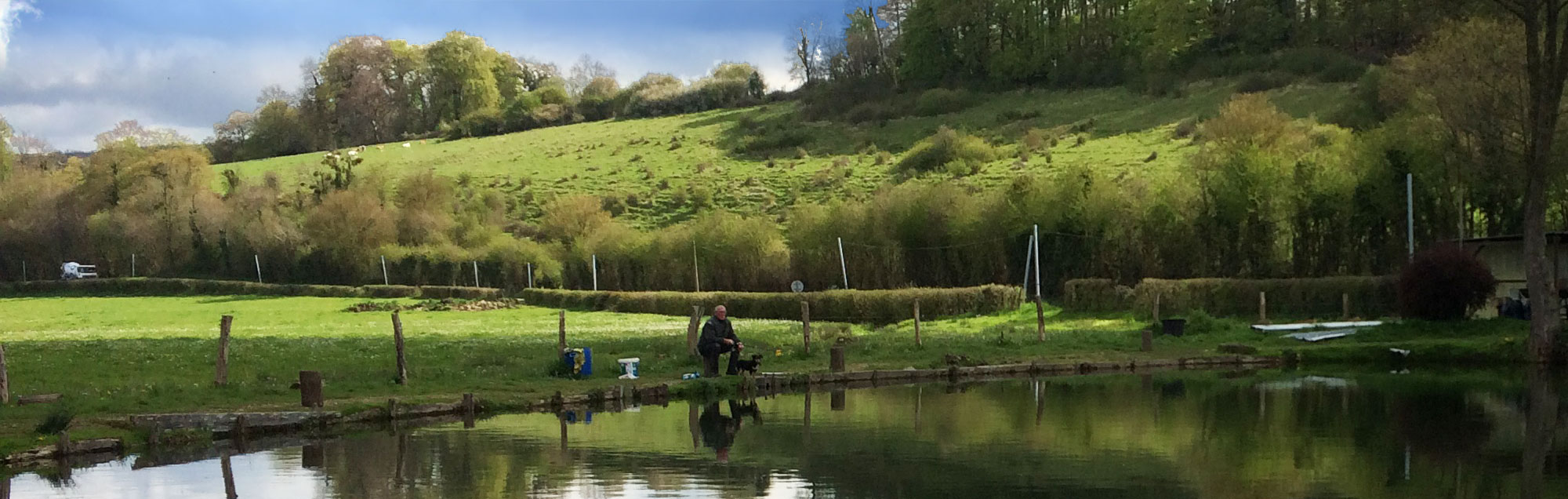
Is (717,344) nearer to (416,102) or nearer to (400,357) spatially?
(400,357)

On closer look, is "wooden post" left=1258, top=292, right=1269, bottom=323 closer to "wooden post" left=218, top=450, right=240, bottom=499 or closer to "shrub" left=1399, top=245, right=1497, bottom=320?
"shrub" left=1399, top=245, right=1497, bottom=320

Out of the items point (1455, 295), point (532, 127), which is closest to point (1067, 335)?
point (1455, 295)

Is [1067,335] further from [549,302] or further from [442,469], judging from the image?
[549,302]

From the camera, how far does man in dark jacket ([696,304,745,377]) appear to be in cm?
2344

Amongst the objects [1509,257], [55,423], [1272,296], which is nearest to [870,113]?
[1272,296]

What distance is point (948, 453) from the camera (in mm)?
15680

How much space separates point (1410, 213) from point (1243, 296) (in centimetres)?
485

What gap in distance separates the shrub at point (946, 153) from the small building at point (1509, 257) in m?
33.8

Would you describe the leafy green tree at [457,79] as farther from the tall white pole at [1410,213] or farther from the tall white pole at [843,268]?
the tall white pole at [1410,213]

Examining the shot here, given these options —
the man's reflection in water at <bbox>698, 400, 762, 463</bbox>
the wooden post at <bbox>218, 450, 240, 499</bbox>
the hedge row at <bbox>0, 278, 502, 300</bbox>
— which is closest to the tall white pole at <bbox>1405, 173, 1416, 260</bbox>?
the man's reflection in water at <bbox>698, 400, 762, 463</bbox>

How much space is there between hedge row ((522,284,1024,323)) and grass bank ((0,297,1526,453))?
72 cm

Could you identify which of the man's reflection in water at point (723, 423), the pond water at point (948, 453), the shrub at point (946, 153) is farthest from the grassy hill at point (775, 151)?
the man's reflection in water at point (723, 423)

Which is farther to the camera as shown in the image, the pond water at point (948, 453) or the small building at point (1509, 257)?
the small building at point (1509, 257)

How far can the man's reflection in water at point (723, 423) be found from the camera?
16719 mm
